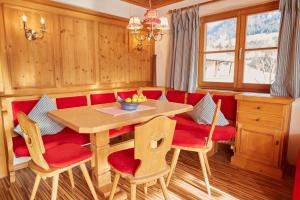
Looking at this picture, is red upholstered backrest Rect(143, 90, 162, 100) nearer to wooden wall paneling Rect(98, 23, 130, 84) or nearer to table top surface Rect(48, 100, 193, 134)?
wooden wall paneling Rect(98, 23, 130, 84)

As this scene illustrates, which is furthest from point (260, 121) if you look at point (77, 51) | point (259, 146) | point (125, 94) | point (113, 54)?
point (77, 51)

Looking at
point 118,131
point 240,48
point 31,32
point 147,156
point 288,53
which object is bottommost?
point 118,131

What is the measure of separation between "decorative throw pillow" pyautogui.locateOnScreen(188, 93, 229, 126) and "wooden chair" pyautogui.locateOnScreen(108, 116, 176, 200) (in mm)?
1308

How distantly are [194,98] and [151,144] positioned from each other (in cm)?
190

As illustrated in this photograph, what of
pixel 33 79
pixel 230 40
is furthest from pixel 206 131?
pixel 33 79

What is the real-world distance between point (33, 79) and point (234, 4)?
306cm

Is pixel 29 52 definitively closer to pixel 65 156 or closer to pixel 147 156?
pixel 65 156

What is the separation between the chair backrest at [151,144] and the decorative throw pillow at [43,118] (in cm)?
138

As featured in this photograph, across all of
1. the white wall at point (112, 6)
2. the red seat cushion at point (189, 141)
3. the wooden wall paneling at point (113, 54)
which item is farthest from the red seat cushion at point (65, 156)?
the white wall at point (112, 6)

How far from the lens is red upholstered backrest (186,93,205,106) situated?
316 cm

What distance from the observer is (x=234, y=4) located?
2.96 metres

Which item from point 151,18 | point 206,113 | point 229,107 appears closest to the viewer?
point 151,18

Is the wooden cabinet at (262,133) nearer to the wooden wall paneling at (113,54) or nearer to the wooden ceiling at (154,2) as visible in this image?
the wooden wall paneling at (113,54)

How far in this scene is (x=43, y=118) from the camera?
2326 mm
